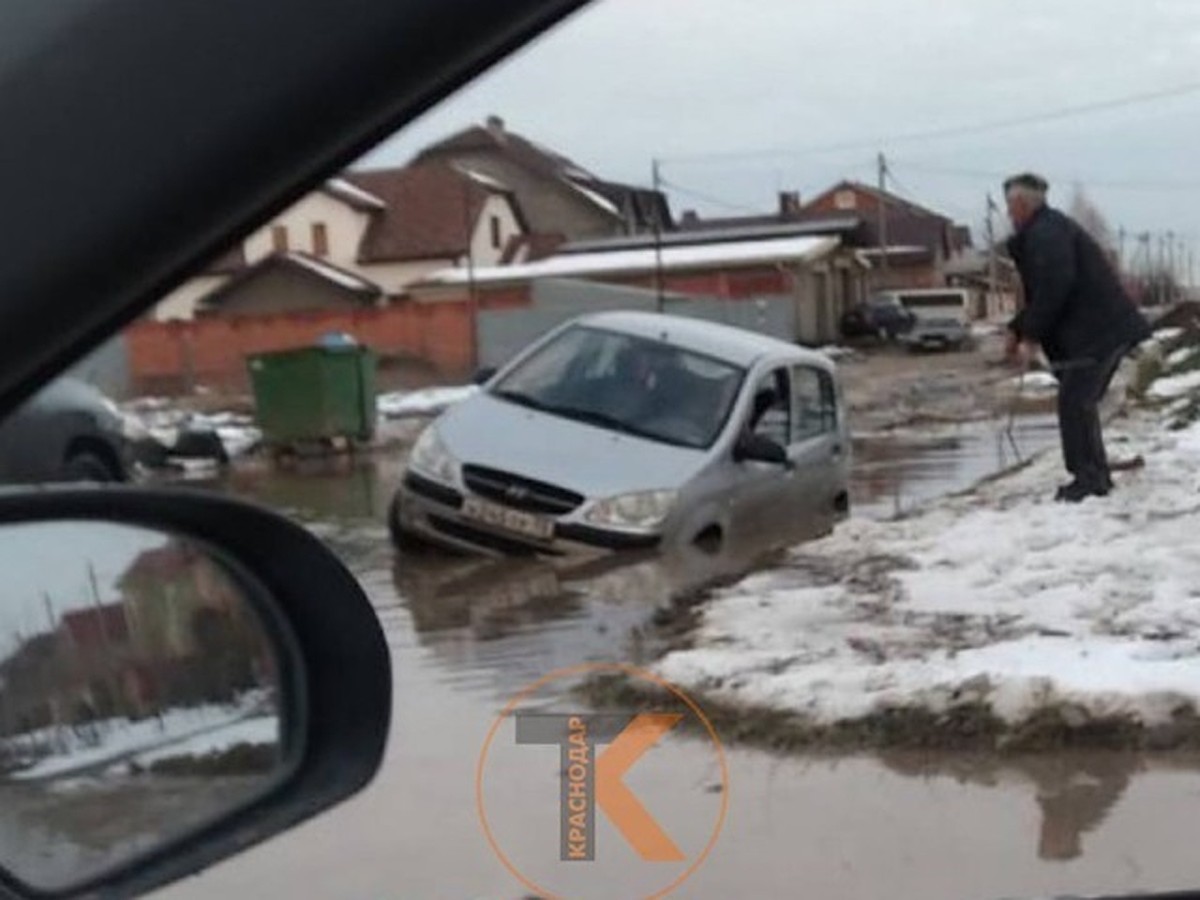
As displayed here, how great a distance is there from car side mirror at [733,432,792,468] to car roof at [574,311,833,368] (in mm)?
70

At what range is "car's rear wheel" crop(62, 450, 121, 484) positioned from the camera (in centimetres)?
116

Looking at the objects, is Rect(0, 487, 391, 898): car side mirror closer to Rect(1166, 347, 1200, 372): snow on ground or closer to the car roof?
the car roof

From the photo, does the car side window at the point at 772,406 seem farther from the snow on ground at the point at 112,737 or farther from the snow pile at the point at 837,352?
the snow on ground at the point at 112,737

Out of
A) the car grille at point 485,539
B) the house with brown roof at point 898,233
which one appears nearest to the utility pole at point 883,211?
the house with brown roof at point 898,233

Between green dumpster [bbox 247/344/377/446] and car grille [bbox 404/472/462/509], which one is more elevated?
green dumpster [bbox 247/344/377/446]

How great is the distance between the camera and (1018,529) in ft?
6.14

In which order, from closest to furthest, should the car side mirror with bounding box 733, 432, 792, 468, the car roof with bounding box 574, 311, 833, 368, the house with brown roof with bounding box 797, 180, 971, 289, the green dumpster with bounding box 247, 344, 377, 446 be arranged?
the green dumpster with bounding box 247, 344, 377, 446 → the house with brown roof with bounding box 797, 180, 971, 289 → the car roof with bounding box 574, 311, 833, 368 → the car side mirror with bounding box 733, 432, 792, 468

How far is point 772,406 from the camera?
166cm

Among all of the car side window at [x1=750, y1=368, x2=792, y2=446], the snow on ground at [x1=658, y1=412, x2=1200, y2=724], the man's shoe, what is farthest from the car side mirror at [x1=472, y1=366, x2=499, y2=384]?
the man's shoe

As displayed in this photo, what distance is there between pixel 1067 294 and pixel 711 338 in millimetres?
337

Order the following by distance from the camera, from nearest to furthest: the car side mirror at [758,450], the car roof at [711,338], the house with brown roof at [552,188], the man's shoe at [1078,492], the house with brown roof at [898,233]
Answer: the house with brown roof at [552,188] → the house with brown roof at [898,233] → the car roof at [711,338] → the car side mirror at [758,450] → the man's shoe at [1078,492]

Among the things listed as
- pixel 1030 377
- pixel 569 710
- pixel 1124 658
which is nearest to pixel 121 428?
pixel 569 710

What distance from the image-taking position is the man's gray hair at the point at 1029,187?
63.5 inches

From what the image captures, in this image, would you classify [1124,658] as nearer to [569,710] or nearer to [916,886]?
[916,886]
